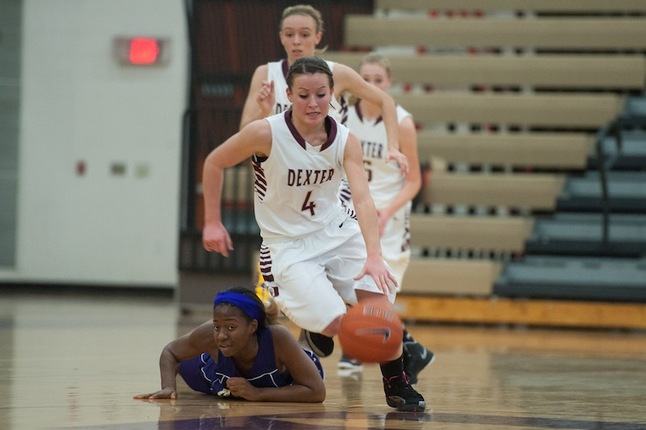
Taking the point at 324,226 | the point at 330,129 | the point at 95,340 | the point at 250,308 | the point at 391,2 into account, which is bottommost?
the point at 95,340

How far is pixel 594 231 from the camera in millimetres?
10203

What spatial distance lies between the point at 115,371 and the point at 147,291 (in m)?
7.09

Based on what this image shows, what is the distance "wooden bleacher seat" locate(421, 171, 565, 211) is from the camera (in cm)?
1043

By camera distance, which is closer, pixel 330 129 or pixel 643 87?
pixel 330 129

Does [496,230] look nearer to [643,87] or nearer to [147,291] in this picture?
[643,87]

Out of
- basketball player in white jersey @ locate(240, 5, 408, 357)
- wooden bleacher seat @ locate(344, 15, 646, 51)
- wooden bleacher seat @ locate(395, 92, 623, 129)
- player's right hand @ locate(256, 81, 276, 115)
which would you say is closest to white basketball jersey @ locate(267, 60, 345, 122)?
basketball player in white jersey @ locate(240, 5, 408, 357)

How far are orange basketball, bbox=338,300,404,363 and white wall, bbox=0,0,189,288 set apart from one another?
8365 millimetres

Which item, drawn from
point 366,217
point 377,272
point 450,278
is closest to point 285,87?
point 366,217

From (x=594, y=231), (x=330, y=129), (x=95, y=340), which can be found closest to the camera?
(x=330, y=129)

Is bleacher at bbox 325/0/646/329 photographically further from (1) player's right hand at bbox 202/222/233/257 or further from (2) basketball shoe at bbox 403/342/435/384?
(1) player's right hand at bbox 202/222/233/257

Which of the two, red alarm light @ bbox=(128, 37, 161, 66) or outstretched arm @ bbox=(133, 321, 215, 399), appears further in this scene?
red alarm light @ bbox=(128, 37, 161, 66)

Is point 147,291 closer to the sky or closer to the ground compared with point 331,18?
closer to the ground

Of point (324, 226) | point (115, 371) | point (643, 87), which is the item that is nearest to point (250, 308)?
point (324, 226)

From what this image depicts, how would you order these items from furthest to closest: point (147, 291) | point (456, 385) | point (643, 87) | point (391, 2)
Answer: point (147, 291), point (391, 2), point (643, 87), point (456, 385)
